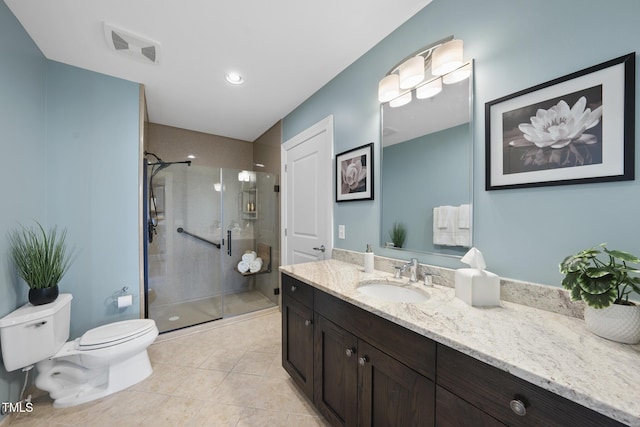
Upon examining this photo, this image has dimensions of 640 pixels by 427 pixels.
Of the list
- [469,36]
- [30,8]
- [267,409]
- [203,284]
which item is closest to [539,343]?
[469,36]

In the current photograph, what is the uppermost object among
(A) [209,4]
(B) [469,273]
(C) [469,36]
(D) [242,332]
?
(A) [209,4]

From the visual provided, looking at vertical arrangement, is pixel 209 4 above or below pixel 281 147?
above

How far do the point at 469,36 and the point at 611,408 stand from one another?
1.46 meters

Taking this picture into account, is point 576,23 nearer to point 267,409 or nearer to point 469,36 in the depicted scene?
point 469,36

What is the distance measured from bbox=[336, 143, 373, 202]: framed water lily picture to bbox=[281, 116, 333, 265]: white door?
123mm

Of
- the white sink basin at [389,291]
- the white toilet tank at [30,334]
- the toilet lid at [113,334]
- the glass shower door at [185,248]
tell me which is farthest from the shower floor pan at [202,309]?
the white sink basin at [389,291]

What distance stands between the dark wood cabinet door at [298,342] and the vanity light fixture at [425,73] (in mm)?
1438

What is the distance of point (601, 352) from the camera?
0.62 meters

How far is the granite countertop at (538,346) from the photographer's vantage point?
478mm

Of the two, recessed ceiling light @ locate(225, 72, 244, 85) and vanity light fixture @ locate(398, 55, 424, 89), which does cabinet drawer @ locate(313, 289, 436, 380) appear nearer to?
vanity light fixture @ locate(398, 55, 424, 89)

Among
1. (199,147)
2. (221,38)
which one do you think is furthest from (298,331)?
(199,147)

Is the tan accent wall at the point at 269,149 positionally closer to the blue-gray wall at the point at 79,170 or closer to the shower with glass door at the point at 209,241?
the shower with glass door at the point at 209,241

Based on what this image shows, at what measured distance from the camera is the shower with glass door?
266cm

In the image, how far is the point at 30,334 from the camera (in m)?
1.35
